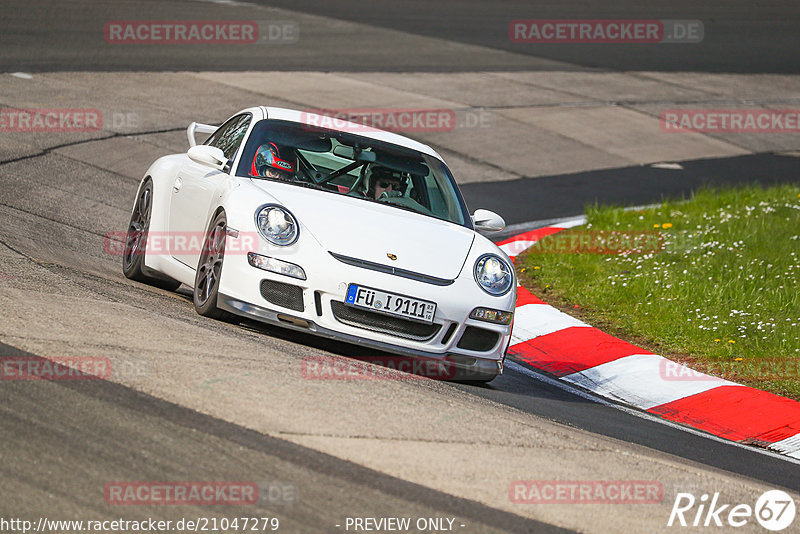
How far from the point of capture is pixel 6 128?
510 inches

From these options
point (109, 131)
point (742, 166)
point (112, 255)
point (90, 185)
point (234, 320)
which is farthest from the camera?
point (742, 166)

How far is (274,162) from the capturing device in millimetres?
7531

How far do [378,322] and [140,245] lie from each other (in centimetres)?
256

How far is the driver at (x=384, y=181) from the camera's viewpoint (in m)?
7.66

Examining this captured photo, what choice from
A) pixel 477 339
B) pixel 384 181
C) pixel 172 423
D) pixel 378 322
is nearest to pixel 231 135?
pixel 384 181

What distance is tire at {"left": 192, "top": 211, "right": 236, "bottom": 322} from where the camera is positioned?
6.77 m

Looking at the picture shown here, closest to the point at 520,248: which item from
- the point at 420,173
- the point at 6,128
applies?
the point at 420,173

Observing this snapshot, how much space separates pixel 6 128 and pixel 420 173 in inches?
271

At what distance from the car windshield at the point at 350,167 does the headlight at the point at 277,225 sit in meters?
0.73

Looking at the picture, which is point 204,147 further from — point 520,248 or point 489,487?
point 520,248

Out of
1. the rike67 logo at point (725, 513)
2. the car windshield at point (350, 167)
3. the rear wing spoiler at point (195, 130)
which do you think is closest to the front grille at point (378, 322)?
the car windshield at point (350, 167)

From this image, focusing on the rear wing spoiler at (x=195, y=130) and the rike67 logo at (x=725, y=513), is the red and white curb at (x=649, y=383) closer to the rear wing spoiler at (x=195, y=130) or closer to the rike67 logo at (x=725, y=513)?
the rike67 logo at (x=725, y=513)

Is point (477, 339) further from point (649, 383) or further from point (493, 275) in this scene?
point (649, 383)

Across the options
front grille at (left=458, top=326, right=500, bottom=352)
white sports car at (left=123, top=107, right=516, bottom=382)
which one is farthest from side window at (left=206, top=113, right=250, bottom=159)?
front grille at (left=458, top=326, right=500, bottom=352)
